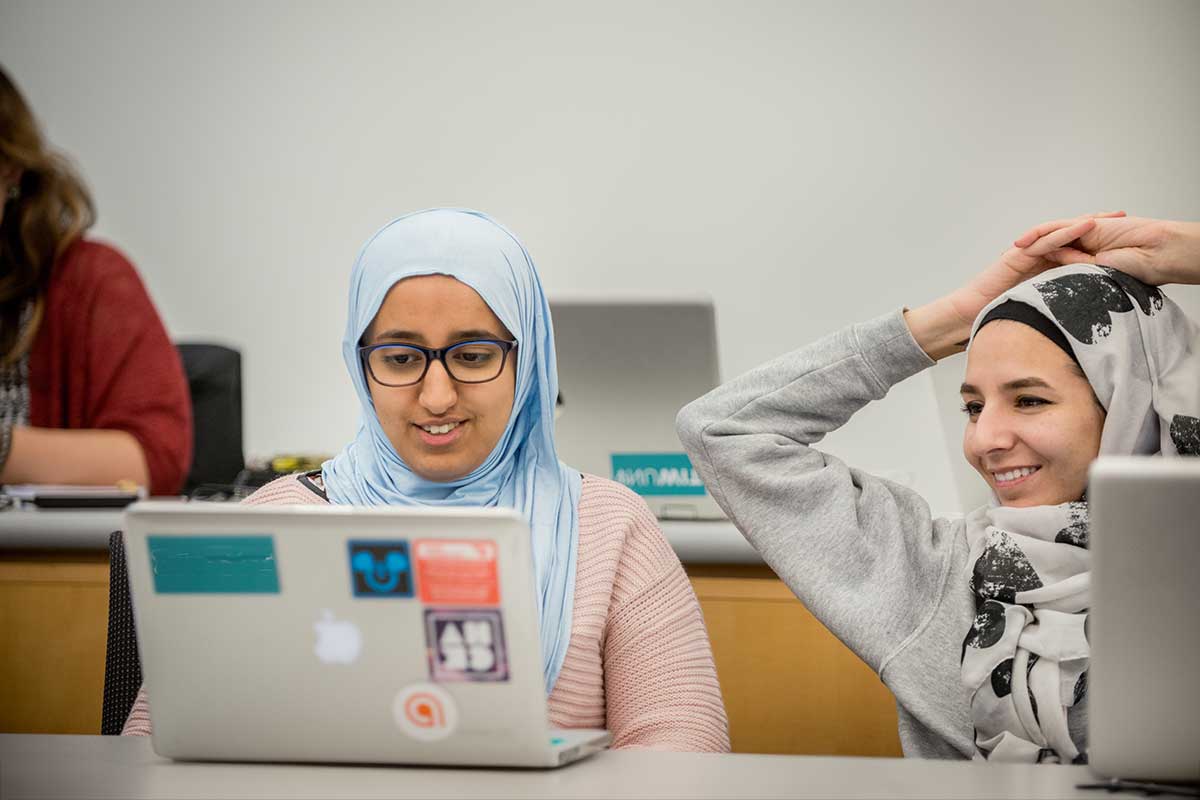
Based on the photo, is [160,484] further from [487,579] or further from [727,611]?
[487,579]

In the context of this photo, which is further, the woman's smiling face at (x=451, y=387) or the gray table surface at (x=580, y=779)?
the woman's smiling face at (x=451, y=387)

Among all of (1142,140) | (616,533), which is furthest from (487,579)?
(1142,140)

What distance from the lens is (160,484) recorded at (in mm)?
2344

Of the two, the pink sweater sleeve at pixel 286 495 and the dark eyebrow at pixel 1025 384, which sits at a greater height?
the dark eyebrow at pixel 1025 384

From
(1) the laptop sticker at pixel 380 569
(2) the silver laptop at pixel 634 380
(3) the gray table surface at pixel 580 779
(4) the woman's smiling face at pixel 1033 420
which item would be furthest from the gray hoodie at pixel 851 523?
(2) the silver laptop at pixel 634 380

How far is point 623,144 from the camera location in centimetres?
398

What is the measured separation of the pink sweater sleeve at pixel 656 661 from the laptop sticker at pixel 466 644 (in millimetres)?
402

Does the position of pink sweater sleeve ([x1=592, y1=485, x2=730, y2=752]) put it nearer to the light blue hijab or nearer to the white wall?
the light blue hijab

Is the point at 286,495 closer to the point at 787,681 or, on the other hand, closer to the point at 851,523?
the point at 851,523

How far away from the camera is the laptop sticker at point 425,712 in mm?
906

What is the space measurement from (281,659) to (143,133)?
145 inches

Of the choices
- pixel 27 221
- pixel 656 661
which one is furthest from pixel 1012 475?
pixel 27 221

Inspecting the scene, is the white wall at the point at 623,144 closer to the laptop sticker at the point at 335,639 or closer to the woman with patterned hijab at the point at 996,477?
the woman with patterned hijab at the point at 996,477

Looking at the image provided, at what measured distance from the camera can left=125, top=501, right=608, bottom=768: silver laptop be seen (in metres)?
0.88
